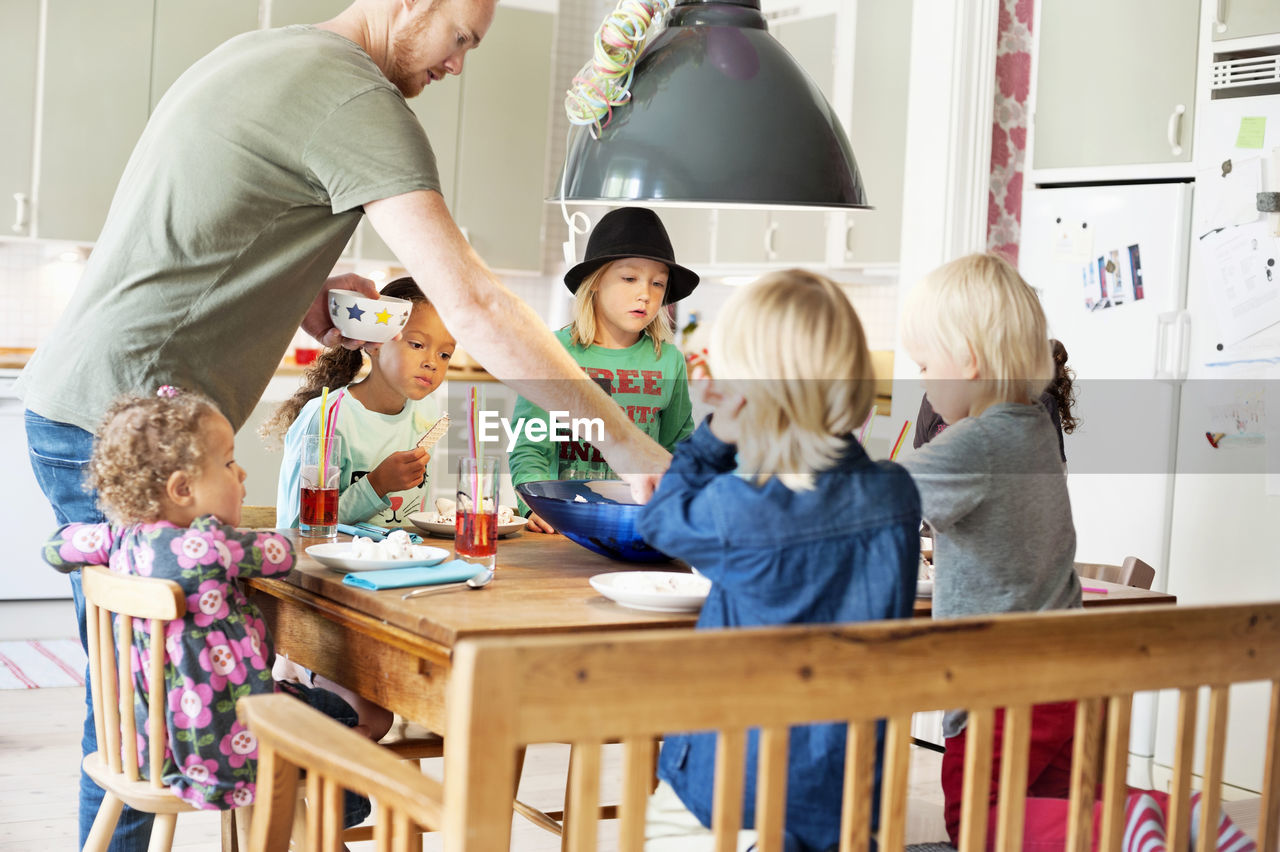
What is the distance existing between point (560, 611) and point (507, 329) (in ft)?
1.40

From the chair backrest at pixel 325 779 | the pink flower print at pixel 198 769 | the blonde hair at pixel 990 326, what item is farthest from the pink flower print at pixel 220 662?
the blonde hair at pixel 990 326

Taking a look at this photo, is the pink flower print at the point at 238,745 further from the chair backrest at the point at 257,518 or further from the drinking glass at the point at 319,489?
the chair backrest at the point at 257,518

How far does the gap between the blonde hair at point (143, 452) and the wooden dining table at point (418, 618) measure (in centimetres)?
22

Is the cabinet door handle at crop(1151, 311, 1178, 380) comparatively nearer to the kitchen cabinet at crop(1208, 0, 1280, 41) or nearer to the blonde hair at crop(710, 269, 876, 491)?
the kitchen cabinet at crop(1208, 0, 1280, 41)

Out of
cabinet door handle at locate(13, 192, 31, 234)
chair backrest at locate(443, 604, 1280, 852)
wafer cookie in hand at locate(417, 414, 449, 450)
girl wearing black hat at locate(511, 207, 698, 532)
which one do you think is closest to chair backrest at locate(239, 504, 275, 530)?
wafer cookie in hand at locate(417, 414, 449, 450)

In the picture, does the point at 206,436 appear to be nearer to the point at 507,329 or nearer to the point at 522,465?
the point at 507,329

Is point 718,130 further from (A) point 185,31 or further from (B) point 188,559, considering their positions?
(A) point 185,31

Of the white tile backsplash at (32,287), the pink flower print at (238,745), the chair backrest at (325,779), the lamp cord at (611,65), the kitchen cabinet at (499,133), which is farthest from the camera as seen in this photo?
the kitchen cabinet at (499,133)

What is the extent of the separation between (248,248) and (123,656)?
595 millimetres

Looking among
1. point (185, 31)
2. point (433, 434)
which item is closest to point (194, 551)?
point (433, 434)

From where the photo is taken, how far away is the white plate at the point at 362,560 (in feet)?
6.06

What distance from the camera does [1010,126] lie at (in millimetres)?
4188

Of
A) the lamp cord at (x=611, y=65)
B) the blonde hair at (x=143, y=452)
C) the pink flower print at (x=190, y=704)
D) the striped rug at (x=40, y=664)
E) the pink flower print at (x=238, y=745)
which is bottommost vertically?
the striped rug at (x=40, y=664)

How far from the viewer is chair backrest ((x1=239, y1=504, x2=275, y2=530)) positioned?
2666 mm
